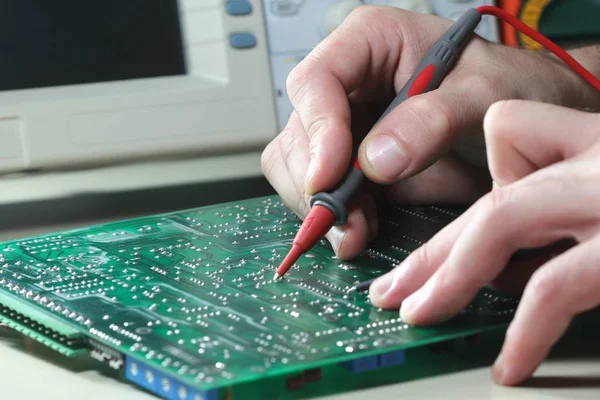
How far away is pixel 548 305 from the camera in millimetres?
558

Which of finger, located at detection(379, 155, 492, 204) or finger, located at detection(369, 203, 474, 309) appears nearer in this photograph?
finger, located at detection(369, 203, 474, 309)

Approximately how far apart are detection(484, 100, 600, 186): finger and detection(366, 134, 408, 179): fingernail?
0.18 meters

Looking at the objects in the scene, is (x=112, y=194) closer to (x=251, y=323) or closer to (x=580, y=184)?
(x=251, y=323)

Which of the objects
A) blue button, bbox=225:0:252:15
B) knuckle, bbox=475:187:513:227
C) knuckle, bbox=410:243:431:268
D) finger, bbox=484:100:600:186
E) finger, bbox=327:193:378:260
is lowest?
finger, bbox=327:193:378:260

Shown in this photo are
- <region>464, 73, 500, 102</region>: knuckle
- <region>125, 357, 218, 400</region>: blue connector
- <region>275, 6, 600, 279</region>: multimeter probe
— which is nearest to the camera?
<region>125, 357, 218, 400</region>: blue connector

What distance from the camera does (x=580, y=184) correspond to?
569 mm

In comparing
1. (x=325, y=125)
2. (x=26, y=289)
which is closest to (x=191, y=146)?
(x=325, y=125)

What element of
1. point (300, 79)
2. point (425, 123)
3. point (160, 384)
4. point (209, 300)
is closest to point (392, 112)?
point (425, 123)

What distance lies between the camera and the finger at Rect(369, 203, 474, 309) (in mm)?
645

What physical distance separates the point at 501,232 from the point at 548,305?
0.18 feet

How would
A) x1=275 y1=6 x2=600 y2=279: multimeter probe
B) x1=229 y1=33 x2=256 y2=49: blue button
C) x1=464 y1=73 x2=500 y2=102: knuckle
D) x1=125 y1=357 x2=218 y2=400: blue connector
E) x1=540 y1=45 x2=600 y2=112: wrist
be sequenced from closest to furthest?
x1=125 y1=357 x2=218 y2=400: blue connector, x1=275 y1=6 x2=600 y2=279: multimeter probe, x1=464 y1=73 x2=500 y2=102: knuckle, x1=540 y1=45 x2=600 y2=112: wrist, x1=229 y1=33 x2=256 y2=49: blue button

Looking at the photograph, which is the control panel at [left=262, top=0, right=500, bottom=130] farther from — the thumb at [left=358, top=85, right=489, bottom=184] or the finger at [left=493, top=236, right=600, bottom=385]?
the finger at [left=493, top=236, right=600, bottom=385]

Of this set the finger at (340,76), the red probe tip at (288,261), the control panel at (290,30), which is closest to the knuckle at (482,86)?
the finger at (340,76)

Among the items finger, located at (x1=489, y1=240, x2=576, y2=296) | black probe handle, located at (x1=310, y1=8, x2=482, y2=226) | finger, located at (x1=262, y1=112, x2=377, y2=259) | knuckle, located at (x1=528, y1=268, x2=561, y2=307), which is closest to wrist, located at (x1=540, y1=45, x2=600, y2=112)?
black probe handle, located at (x1=310, y1=8, x2=482, y2=226)
